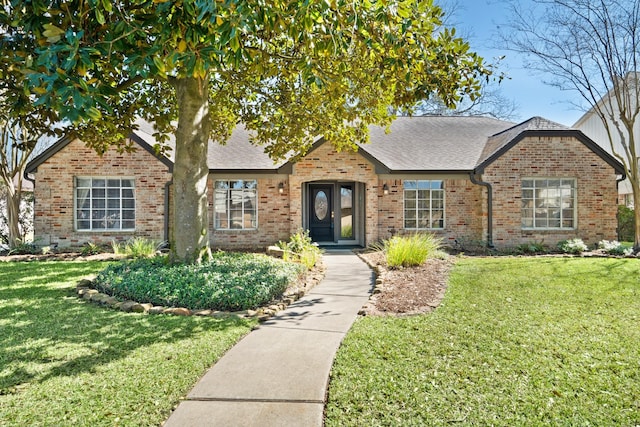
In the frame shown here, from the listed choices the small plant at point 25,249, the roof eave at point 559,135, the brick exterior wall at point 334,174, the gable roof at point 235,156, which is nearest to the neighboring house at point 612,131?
the roof eave at point 559,135

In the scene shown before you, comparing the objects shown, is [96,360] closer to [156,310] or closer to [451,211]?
[156,310]

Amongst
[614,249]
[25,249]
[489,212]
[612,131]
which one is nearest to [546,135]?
[489,212]

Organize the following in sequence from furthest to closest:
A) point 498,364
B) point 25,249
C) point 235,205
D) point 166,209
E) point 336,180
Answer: point 336,180, point 235,205, point 166,209, point 25,249, point 498,364

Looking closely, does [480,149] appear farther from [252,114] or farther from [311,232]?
[252,114]

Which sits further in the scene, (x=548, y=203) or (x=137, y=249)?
(x=548, y=203)

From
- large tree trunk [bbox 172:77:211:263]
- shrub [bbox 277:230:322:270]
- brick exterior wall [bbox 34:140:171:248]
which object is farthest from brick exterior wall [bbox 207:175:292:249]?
large tree trunk [bbox 172:77:211:263]

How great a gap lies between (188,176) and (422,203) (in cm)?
909

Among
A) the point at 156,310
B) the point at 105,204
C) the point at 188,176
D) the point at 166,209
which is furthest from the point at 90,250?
the point at 156,310

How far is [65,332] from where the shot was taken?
474 cm

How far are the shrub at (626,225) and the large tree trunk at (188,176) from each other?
1634 cm

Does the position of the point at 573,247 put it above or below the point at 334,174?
below

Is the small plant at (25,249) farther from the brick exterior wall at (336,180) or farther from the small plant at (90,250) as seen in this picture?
the small plant at (90,250)

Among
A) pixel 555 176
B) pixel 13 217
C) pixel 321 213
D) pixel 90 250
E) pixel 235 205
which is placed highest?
pixel 555 176

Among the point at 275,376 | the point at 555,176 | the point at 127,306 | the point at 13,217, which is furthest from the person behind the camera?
the point at 555,176
